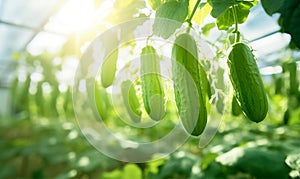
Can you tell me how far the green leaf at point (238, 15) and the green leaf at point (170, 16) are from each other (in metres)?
0.18

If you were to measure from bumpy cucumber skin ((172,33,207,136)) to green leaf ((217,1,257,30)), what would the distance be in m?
0.19

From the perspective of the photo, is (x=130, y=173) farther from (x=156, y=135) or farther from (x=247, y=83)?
(x=156, y=135)

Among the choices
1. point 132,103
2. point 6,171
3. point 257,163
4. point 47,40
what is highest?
point 47,40

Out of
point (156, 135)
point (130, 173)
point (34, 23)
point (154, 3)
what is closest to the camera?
point (154, 3)

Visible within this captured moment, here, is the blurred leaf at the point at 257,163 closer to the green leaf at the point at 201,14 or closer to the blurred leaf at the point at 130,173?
the green leaf at the point at 201,14

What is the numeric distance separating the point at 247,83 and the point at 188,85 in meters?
0.14

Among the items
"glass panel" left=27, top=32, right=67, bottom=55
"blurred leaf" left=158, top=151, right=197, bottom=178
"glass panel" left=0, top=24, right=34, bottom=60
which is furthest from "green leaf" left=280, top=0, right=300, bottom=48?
"glass panel" left=0, top=24, right=34, bottom=60

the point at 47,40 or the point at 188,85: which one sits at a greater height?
the point at 47,40

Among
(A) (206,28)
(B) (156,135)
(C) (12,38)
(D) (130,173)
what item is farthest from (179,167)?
(C) (12,38)

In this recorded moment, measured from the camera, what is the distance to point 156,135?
13.3 feet

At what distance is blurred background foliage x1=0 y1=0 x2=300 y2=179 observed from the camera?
1.18 m

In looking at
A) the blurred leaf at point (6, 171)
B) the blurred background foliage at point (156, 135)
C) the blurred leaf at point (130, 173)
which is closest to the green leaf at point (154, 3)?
the blurred background foliage at point (156, 135)

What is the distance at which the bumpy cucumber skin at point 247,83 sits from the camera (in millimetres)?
798

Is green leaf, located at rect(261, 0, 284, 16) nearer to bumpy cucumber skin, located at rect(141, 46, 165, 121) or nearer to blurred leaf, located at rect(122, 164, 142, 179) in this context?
bumpy cucumber skin, located at rect(141, 46, 165, 121)
